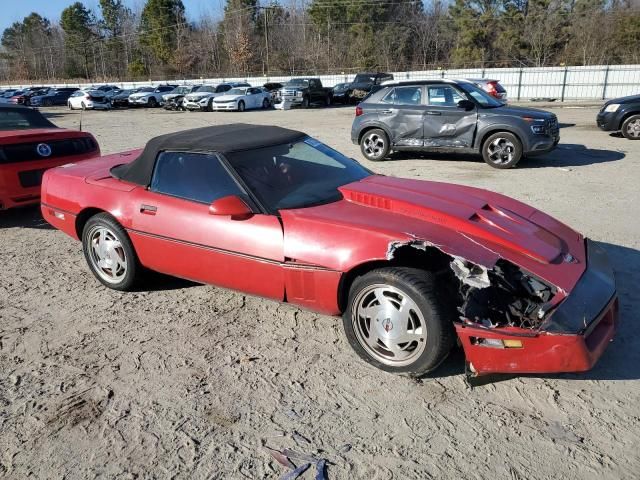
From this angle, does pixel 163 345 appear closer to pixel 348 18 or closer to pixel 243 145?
pixel 243 145

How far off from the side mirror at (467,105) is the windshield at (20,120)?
23.0 feet

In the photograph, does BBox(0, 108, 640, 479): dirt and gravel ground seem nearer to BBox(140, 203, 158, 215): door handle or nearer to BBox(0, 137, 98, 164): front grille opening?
BBox(140, 203, 158, 215): door handle

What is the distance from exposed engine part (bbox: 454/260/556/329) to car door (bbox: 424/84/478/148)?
7.10 metres

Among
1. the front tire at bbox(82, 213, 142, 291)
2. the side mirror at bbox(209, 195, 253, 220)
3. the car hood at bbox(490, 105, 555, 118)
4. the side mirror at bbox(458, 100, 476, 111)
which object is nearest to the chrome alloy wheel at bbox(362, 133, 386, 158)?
the side mirror at bbox(458, 100, 476, 111)

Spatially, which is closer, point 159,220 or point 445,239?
point 445,239

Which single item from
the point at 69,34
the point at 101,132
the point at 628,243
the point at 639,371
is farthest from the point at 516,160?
the point at 69,34

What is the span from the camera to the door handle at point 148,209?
400 cm

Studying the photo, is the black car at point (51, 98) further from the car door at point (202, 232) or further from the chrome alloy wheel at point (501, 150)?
the car door at point (202, 232)

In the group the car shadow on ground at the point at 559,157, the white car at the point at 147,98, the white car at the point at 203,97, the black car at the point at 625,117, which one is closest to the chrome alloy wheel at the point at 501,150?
the car shadow on ground at the point at 559,157

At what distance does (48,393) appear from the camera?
3068 mm

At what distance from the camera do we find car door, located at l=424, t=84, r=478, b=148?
955 cm

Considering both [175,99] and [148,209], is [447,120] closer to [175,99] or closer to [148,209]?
[148,209]

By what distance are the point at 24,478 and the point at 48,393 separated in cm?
74

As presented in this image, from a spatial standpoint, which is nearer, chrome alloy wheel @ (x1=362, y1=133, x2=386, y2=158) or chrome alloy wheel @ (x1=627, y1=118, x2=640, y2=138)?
chrome alloy wheel @ (x1=362, y1=133, x2=386, y2=158)
